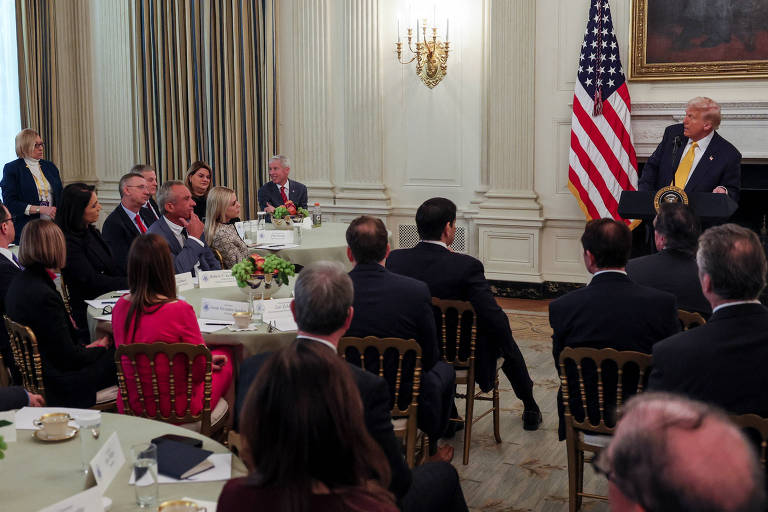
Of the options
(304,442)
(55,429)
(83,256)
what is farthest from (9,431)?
(83,256)

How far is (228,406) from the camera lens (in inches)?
155

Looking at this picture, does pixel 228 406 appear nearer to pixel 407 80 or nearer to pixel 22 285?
pixel 22 285

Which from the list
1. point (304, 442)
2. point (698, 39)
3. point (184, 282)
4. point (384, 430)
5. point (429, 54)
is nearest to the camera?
point (304, 442)

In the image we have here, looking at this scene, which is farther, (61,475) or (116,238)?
(116,238)

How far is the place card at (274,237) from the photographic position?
21.7ft

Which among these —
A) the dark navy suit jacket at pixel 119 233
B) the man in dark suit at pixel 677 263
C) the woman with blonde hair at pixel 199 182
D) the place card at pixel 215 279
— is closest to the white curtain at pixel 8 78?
the woman with blonde hair at pixel 199 182

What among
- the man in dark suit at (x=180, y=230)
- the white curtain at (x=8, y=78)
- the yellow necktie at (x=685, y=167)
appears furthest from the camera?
the white curtain at (x=8, y=78)

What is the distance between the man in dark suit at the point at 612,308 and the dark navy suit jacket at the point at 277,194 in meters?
5.49

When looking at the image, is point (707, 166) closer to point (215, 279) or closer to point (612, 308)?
point (612, 308)

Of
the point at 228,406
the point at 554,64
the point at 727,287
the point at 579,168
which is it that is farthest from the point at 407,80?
the point at 727,287

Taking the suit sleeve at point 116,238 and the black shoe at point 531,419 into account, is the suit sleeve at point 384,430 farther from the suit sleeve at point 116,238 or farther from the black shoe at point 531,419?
the suit sleeve at point 116,238

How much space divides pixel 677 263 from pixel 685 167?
272 centimetres

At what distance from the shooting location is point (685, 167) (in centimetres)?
632

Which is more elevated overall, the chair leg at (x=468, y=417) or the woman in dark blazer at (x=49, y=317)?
the woman in dark blazer at (x=49, y=317)
